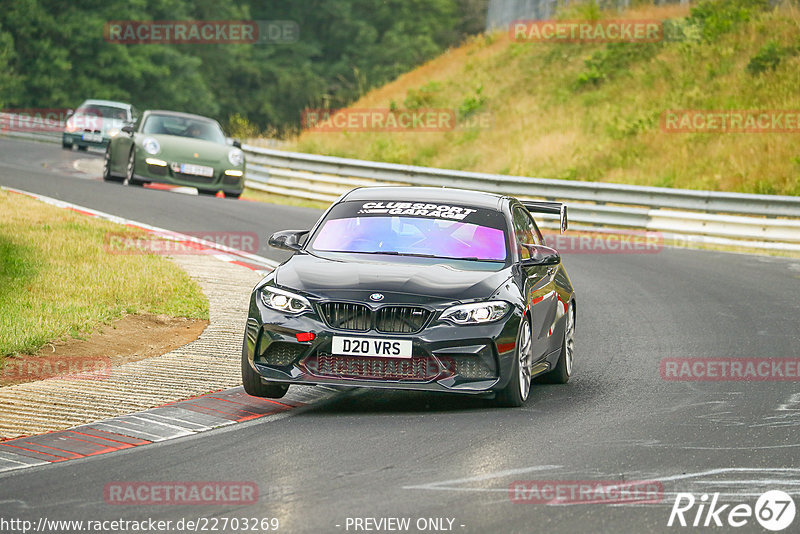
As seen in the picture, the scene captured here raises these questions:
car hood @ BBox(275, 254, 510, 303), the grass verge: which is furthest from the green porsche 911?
car hood @ BBox(275, 254, 510, 303)

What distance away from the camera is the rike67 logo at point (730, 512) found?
5.81 metres

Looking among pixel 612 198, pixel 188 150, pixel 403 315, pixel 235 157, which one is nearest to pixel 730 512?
pixel 403 315

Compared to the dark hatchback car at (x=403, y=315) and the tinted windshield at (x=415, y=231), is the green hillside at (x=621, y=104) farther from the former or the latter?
the dark hatchback car at (x=403, y=315)

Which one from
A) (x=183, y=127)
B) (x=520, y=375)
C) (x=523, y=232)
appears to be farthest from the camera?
(x=183, y=127)

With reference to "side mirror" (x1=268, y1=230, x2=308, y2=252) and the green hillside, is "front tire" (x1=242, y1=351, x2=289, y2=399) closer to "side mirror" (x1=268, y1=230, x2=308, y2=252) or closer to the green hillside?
"side mirror" (x1=268, y1=230, x2=308, y2=252)

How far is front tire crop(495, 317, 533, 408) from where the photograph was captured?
844cm

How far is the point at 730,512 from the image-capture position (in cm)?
599

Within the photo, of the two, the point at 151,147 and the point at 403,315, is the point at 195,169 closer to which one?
the point at 151,147

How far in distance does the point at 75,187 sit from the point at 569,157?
12.0m

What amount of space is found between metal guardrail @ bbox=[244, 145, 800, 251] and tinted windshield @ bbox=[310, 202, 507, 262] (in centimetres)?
1318

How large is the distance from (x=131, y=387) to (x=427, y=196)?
271 centimetres

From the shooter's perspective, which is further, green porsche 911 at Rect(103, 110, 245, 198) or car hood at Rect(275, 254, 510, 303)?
green porsche 911 at Rect(103, 110, 245, 198)

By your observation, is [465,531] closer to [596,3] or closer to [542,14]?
[596,3]

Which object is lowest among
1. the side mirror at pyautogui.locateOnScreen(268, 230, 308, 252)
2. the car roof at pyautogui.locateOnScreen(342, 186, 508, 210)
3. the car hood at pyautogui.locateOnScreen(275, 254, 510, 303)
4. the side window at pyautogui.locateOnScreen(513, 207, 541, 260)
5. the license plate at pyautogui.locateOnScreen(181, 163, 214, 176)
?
the license plate at pyautogui.locateOnScreen(181, 163, 214, 176)
